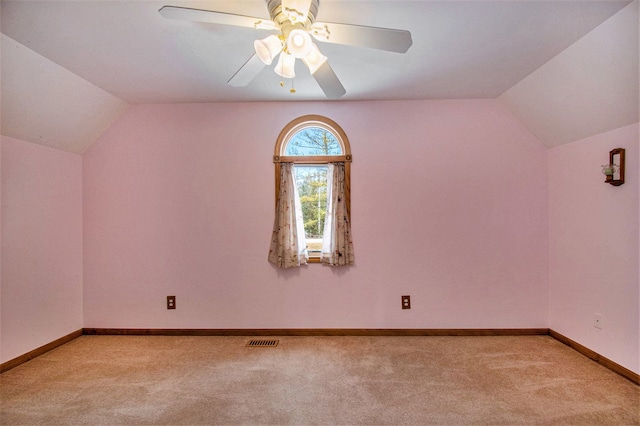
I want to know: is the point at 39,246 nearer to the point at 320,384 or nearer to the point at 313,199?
the point at 313,199

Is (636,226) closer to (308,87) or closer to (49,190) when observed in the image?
(308,87)

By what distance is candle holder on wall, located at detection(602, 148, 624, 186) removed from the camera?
219 centimetres

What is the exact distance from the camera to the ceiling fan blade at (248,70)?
162 centimetres

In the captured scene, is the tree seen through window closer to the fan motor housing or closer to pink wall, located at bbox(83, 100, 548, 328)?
pink wall, located at bbox(83, 100, 548, 328)

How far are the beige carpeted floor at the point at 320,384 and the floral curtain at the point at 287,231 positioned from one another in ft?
2.53

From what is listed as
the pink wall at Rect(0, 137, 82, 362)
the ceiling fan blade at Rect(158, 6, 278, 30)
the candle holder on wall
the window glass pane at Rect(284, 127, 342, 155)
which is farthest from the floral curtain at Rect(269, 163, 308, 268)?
the candle holder on wall

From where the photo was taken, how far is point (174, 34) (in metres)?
1.88

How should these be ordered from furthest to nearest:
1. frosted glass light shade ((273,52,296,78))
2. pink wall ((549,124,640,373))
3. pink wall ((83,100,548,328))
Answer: pink wall ((83,100,548,328)) < pink wall ((549,124,640,373)) < frosted glass light shade ((273,52,296,78))

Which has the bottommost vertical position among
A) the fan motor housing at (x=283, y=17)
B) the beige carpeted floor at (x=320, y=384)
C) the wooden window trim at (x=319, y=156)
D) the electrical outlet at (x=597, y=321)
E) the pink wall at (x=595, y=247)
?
the beige carpeted floor at (x=320, y=384)

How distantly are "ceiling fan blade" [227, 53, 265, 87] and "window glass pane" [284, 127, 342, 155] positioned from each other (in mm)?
1284

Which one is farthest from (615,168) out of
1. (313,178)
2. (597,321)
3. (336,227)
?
(313,178)

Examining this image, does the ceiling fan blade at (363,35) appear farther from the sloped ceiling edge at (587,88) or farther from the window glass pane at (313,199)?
the window glass pane at (313,199)

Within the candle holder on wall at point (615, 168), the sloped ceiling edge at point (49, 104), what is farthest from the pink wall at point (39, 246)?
the candle holder on wall at point (615, 168)

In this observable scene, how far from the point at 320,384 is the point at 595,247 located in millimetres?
2427
